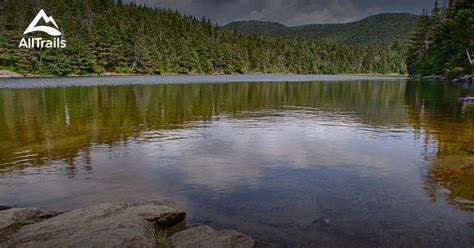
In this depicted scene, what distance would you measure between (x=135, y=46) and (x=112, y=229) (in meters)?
114

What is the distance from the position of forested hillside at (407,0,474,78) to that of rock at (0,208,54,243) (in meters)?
74.6

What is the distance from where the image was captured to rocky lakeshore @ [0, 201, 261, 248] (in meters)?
6.24

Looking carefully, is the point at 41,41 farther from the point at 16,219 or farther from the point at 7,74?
the point at 16,219

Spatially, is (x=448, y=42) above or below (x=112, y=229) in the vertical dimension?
above

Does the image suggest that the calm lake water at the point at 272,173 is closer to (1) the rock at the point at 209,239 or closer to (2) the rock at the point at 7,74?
(1) the rock at the point at 209,239

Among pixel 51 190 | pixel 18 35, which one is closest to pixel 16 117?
pixel 51 190

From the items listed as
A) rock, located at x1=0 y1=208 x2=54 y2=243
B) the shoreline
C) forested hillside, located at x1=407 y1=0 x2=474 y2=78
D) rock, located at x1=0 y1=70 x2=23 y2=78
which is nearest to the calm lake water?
rock, located at x1=0 y1=208 x2=54 y2=243

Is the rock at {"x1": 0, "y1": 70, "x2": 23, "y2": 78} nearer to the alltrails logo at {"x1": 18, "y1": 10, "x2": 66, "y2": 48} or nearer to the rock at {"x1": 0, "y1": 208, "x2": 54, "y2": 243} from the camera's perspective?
the alltrails logo at {"x1": 18, "y1": 10, "x2": 66, "y2": 48}

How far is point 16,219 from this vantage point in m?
Answer: 7.26

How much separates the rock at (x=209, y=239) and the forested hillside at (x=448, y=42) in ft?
239

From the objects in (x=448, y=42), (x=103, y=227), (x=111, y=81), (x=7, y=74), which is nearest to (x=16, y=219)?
(x=103, y=227)

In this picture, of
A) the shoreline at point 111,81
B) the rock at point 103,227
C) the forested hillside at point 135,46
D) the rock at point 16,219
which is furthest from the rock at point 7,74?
the rock at point 103,227

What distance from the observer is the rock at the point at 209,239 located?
6.67 m

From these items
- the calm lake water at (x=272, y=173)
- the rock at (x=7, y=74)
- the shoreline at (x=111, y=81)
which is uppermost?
the rock at (x=7, y=74)
